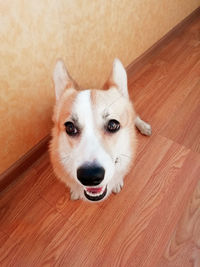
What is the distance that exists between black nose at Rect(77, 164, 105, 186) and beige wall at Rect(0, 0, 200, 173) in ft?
2.12

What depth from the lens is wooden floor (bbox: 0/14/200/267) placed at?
1024 mm

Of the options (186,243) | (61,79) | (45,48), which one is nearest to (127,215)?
(186,243)

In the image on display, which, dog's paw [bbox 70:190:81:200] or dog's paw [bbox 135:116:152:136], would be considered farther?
dog's paw [bbox 135:116:152:136]

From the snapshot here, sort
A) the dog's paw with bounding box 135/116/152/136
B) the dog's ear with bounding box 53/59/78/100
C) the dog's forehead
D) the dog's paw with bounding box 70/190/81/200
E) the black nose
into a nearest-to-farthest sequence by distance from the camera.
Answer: the black nose → the dog's forehead → the dog's ear with bounding box 53/59/78/100 → the dog's paw with bounding box 70/190/81/200 → the dog's paw with bounding box 135/116/152/136

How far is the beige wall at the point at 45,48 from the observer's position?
0.98 metres

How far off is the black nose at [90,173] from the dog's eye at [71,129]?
0.20m

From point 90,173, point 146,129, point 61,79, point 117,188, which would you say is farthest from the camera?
point 146,129

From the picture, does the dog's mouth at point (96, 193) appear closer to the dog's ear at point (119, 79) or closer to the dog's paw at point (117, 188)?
the dog's paw at point (117, 188)

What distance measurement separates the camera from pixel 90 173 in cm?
70

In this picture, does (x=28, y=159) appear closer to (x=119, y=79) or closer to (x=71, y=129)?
(x=71, y=129)

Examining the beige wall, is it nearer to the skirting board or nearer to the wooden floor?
the skirting board

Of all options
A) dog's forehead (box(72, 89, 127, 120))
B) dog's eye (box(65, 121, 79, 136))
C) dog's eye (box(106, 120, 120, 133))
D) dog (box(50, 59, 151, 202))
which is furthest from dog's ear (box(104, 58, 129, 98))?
dog's eye (box(65, 121, 79, 136))

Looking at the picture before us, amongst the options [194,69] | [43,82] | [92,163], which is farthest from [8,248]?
[194,69]

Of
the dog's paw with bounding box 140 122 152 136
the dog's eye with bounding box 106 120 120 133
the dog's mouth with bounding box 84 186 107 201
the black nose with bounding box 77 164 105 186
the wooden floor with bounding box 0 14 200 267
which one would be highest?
the dog's eye with bounding box 106 120 120 133
